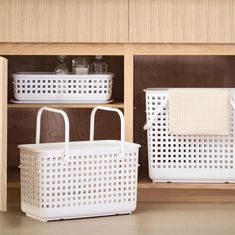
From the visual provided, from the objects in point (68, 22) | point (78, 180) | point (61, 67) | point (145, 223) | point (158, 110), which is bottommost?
point (145, 223)

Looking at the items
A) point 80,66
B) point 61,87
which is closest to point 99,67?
point 80,66

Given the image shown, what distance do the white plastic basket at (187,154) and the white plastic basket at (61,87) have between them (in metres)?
0.22

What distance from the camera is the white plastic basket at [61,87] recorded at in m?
3.05

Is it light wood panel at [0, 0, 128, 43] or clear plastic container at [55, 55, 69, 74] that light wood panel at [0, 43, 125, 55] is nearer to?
light wood panel at [0, 0, 128, 43]

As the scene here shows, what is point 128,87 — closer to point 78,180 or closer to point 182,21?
point 182,21

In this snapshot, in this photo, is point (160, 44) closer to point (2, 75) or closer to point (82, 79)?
point (82, 79)

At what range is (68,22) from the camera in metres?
2.90

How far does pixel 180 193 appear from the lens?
295cm

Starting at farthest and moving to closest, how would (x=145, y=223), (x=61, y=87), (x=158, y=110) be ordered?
(x=61, y=87), (x=158, y=110), (x=145, y=223)

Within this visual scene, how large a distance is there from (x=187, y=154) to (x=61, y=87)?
1.91 ft

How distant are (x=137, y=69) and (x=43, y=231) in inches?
47.4

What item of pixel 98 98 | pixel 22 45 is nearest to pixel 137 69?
pixel 98 98

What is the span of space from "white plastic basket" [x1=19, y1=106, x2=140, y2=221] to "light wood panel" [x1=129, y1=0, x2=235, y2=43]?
0.40 m

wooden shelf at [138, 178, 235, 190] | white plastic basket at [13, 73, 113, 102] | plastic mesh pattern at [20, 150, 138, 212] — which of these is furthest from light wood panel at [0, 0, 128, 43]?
wooden shelf at [138, 178, 235, 190]
